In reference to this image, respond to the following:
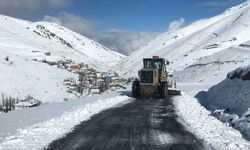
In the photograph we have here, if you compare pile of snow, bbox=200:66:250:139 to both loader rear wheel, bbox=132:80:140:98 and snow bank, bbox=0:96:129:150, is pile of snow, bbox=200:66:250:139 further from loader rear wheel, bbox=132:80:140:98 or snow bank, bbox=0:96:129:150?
snow bank, bbox=0:96:129:150

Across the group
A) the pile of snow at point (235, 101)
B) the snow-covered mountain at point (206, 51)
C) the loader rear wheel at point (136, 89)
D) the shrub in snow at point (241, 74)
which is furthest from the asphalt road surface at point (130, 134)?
the snow-covered mountain at point (206, 51)

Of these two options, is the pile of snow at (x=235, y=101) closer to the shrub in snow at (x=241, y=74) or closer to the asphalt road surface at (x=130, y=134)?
the shrub in snow at (x=241, y=74)

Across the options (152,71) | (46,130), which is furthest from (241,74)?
(46,130)

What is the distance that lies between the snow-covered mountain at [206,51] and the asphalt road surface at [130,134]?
34.4m

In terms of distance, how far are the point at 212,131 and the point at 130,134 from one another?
10.1ft

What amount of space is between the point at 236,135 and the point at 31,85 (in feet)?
145

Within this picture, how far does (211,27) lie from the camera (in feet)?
Answer: 456

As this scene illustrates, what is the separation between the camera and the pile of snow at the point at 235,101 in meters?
15.9

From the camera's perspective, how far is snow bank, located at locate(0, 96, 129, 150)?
12.4 meters

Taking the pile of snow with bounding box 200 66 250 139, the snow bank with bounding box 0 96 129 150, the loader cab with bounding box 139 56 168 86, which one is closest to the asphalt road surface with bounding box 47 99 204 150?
the snow bank with bounding box 0 96 129 150

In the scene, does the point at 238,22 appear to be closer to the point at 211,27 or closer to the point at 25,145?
the point at 211,27

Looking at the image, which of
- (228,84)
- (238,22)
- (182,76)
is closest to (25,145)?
(228,84)

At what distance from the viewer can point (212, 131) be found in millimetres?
15070

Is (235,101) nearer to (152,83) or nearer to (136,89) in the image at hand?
(152,83)
